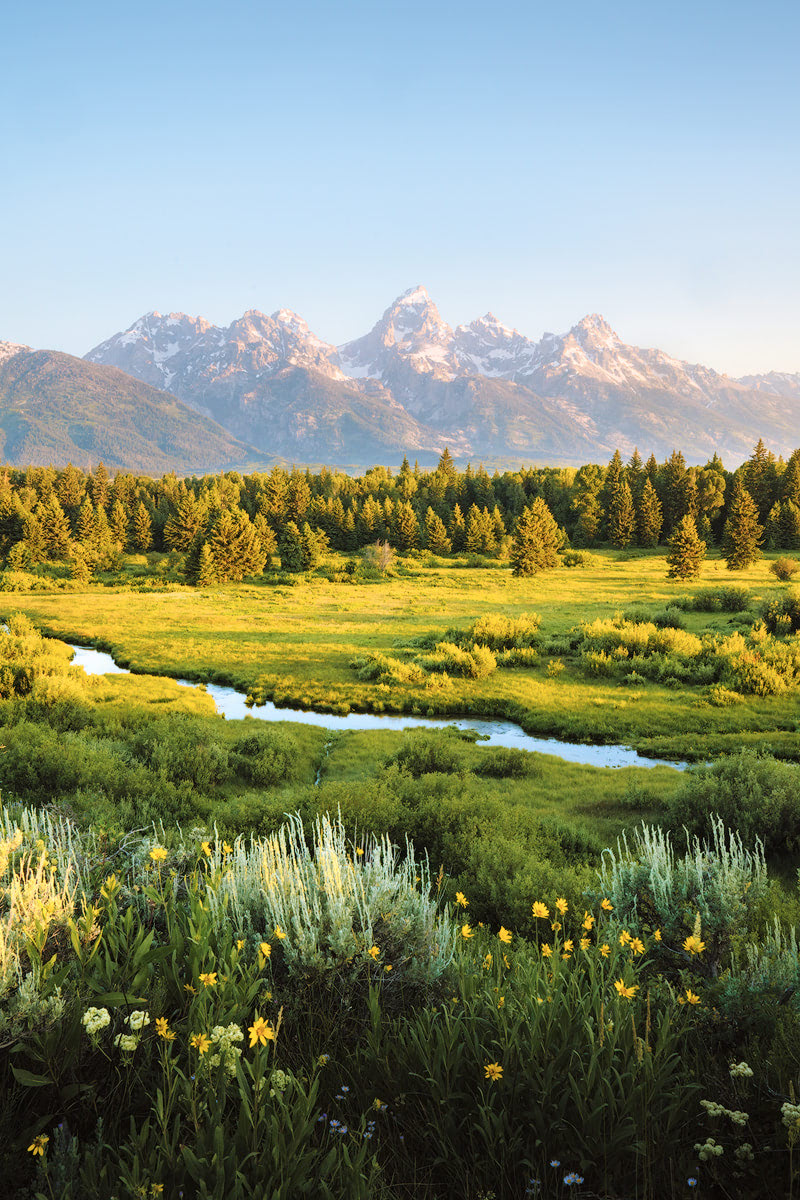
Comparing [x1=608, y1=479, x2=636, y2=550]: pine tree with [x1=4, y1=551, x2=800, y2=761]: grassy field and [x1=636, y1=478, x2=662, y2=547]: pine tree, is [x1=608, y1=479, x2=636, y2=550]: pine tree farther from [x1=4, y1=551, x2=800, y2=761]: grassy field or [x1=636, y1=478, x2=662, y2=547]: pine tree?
[x1=4, y1=551, x2=800, y2=761]: grassy field

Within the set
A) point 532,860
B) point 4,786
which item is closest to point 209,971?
point 532,860

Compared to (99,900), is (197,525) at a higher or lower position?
higher

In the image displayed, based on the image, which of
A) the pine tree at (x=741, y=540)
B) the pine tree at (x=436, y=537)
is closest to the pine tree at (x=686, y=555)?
the pine tree at (x=741, y=540)

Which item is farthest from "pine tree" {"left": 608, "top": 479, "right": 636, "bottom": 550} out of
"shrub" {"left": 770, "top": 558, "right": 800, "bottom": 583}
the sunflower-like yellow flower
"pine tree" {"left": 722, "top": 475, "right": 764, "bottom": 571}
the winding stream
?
the sunflower-like yellow flower

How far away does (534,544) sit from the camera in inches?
2729

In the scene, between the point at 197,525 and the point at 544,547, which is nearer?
the point at 544,547

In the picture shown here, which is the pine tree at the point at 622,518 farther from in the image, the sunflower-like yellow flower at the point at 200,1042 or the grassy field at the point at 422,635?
the sunflower-like yellow flower at the point at 200,1042

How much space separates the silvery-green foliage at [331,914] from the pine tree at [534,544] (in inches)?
2544

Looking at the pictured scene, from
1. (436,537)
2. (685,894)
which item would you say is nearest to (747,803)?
(685,894)

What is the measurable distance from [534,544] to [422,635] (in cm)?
3478

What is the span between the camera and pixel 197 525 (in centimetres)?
8162

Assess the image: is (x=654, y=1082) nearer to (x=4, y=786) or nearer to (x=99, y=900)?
(x=99, y=900)

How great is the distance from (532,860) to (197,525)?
3072 inches

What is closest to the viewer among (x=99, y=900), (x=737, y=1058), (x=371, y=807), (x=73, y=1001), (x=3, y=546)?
(x=73, y=1001)
